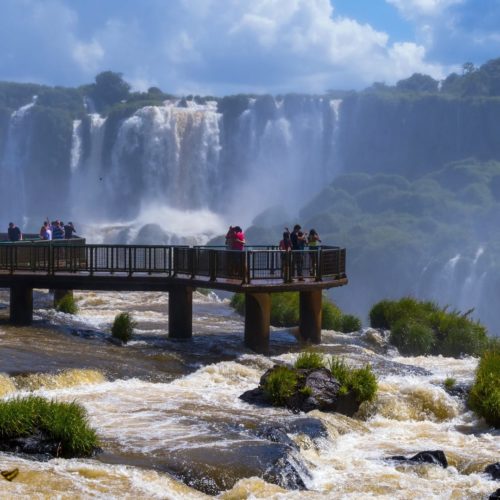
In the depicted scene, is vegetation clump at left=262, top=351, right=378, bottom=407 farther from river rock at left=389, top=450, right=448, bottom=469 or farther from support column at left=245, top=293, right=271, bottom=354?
support column at left=245, top=293, right=271, bottom=354

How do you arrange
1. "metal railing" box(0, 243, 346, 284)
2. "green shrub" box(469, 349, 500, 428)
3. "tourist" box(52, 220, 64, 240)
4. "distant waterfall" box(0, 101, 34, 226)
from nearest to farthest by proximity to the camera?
"green shrub" box(469, 349, 500, 428)
"metal railing" box(0, 243, 346, 284)
"tourist" box(52, 220, 64, 240)
"distant waterfall" box(0, 101, 34, 226)

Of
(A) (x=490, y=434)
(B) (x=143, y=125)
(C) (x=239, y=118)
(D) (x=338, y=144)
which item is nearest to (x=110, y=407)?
(A) (x=490, y=434)

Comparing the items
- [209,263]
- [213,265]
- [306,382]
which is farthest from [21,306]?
[306,382]

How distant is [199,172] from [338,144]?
26232mm

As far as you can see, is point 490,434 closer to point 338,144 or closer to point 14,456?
point 14,456

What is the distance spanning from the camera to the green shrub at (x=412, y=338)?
1255 inches

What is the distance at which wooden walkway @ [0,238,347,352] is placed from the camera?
2786 centimetres

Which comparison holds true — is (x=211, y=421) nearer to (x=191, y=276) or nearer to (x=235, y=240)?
(x=191, y=276)

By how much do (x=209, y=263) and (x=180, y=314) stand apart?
196cm

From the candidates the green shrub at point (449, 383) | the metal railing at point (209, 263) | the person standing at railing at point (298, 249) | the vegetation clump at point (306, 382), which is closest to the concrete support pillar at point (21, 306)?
the metal railing at point (209, 263)

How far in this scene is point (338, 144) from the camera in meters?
130

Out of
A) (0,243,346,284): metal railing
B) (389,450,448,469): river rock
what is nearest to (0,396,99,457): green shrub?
(389,450,448,469): river rock

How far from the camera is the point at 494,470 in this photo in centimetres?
1683

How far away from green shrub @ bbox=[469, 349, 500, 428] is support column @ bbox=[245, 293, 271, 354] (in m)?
6.96
